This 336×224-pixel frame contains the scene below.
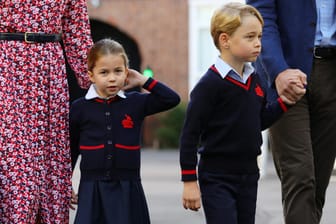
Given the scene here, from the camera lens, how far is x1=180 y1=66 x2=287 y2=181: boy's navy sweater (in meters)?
4.51

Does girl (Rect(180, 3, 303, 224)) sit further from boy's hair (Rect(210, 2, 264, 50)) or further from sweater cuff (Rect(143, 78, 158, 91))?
sweater cuff (Rect(143, 78, 158, 91))

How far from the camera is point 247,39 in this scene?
14.9ft

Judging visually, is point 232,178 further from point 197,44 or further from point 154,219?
point 197,44

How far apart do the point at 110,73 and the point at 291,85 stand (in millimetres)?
918

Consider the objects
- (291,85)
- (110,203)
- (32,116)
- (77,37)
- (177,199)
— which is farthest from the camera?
(177,199)

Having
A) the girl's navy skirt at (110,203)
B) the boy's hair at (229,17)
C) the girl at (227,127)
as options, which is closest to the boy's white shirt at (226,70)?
the girl at (227,127)

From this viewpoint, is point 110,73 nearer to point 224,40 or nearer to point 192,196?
point 224,40

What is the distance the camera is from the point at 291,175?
473 centimetres

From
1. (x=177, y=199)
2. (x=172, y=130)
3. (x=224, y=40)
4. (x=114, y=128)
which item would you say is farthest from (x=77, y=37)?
(x=172, y=130)

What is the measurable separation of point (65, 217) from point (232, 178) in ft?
3.30

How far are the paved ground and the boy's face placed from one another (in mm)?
3251

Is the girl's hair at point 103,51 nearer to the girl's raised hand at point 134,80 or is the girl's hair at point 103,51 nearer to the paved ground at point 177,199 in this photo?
the girl's raised hand at point 134,80

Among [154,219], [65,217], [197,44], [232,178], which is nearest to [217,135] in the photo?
[232,178]

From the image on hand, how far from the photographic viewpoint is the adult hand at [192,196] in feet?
14.7
